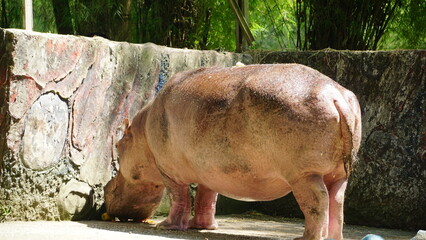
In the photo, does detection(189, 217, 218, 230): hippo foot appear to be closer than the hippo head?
Yes

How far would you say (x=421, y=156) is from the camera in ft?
26.1

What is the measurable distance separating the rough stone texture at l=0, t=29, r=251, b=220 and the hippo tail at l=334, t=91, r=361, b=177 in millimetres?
2368

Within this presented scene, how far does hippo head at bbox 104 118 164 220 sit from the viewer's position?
→ 7395mm

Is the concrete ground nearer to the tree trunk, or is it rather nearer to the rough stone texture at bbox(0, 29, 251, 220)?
the rough stone texture at bbox(0, 29, 251, 220)

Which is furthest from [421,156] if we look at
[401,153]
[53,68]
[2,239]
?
[2,239]

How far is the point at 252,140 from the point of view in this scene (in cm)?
609

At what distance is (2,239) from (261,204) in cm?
377

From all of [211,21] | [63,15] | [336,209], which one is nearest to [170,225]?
[336,209]

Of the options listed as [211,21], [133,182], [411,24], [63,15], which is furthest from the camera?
[211,21]

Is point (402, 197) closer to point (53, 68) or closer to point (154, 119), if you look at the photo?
point (154, 119)

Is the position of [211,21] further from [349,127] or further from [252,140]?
[349,127]

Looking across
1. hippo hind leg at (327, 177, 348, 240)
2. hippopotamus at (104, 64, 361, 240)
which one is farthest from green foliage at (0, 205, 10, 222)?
hippo hind leg at (327, 177, 348, 240)

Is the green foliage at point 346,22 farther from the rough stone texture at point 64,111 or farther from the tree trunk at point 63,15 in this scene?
the tree trunk at point 63,15

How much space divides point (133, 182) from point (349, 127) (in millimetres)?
2314
